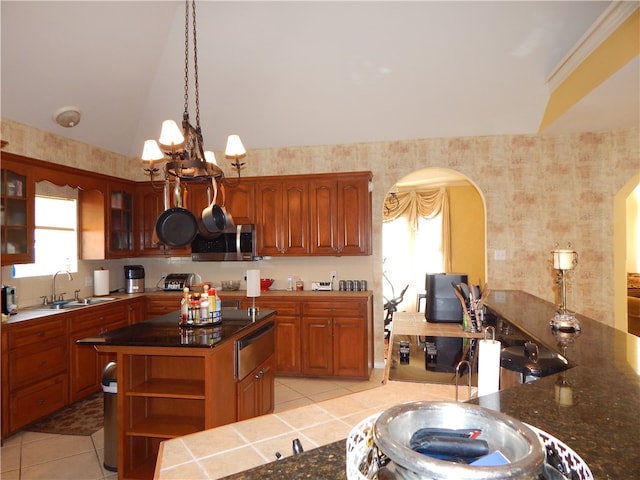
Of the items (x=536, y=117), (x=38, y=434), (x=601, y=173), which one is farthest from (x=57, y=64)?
(x=601, y=173)

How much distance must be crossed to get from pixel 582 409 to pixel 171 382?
2263mm

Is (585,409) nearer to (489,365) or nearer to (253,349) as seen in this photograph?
(489,365)

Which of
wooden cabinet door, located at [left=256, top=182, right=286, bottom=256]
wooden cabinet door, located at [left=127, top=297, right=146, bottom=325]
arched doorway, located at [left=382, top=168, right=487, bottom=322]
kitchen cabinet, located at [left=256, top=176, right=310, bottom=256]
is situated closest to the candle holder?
kitchen cabinet, located at [left=256, top=176, right=310, bottom=256]

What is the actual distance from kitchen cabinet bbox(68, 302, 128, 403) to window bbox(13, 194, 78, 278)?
2.55 ft

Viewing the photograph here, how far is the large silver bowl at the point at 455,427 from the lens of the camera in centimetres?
39

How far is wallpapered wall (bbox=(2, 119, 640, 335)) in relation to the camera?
427 centimetres

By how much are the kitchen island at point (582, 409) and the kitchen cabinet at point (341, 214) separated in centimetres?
283

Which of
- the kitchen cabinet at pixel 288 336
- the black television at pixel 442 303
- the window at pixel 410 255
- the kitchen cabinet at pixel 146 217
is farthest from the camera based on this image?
the window at pixel 410 255

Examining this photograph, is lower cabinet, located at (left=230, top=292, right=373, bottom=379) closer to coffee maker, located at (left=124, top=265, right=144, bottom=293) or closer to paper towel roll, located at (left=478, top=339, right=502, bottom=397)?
coffee maker, located at (left=124, top=265, right=144, bottom=293)

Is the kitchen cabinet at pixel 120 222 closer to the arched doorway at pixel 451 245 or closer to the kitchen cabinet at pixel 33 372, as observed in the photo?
the kitchen cabinet at pixel 33 372

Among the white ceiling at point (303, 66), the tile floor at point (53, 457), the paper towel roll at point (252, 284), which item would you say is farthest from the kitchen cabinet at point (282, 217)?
the tile floor at point (53, 457)

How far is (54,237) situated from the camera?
14.2 ft

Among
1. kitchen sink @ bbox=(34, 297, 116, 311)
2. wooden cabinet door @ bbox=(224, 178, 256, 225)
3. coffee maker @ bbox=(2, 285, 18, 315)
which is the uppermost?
wooden cabinet door @ bbox=(224, 178, 256, 225)

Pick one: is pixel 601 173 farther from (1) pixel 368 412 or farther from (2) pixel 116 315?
(2) pixel 116 315
